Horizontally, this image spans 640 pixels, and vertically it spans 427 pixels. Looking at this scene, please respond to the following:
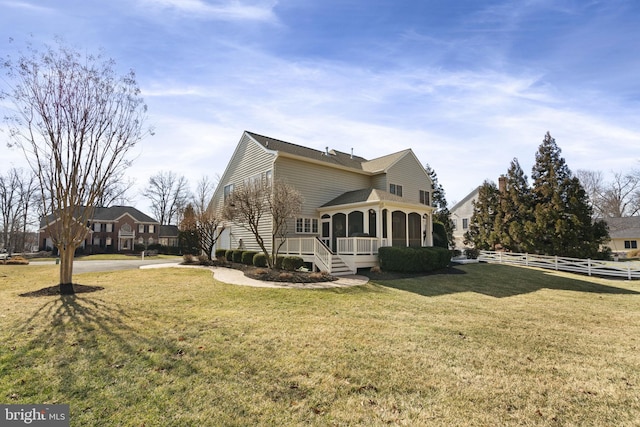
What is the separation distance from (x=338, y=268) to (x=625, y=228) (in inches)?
1752

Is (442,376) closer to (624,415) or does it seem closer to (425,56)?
(624,415)

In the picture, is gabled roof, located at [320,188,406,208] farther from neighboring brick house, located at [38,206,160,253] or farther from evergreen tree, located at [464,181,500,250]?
neighboring brick house, located at [38,206,160,253]

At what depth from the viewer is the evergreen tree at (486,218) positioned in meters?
23.7

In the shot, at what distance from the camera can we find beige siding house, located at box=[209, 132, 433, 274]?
14.9 m

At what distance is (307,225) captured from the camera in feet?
58.7

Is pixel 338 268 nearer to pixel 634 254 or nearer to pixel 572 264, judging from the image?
pixel 572 264

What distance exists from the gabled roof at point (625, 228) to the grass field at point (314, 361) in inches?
1616

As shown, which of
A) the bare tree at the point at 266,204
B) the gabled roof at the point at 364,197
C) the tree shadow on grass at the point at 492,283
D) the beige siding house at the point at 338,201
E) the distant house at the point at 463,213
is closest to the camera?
the tree shadow on grass at the point at 492,283

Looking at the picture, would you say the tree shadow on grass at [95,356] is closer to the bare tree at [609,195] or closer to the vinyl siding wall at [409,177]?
the vinyl siding wall at [409,177]

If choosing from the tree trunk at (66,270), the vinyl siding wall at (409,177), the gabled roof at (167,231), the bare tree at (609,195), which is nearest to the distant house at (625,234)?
the bare tree at (609,195)

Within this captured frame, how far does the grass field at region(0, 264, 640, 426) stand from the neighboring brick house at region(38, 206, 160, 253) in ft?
139

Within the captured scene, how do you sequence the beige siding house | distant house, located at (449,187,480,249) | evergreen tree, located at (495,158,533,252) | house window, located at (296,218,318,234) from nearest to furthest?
1. the beige siding house
2. house window, located at (296,218,318,234)
3. evergreen tree, located at (495,158,533,252)
4. distant house, located at (449,187,480,249)

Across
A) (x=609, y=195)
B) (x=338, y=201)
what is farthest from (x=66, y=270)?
(x=609, y=195)

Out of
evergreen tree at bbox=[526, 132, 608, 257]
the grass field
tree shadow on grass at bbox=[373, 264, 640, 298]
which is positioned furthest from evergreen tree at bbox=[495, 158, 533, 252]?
the grass field
